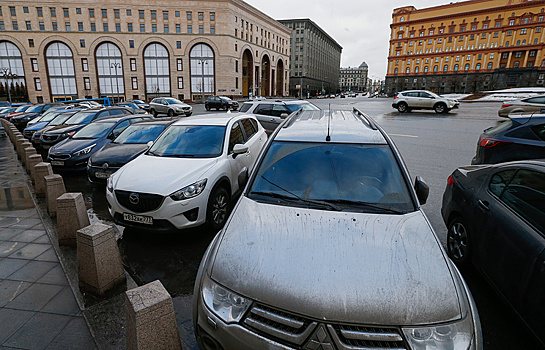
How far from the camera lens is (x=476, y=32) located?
80438mm

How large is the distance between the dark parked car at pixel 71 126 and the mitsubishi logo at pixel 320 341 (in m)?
11.4

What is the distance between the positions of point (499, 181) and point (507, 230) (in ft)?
2.28

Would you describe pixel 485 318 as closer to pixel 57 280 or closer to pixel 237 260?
pixel 237 260

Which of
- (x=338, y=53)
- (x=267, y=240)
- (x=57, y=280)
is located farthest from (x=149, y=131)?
(x=338, y=53)

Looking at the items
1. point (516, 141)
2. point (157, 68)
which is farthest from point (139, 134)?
point (157, 68)

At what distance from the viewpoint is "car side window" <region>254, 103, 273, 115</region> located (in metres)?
12.8

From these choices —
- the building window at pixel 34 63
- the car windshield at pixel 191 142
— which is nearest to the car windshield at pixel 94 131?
the car windshield at pixel 191 142

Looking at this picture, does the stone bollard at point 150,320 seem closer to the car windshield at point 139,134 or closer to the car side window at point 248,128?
the car side window at point 248,128

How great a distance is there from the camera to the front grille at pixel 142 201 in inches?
166

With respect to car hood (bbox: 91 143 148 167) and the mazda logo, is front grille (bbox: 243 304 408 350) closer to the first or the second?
the mazda logo

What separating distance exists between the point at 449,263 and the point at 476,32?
102 meters

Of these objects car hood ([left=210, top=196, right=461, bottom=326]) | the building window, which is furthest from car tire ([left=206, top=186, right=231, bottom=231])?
the building window

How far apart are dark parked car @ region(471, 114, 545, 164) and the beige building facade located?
66.7 m

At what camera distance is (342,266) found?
6.29 ft
